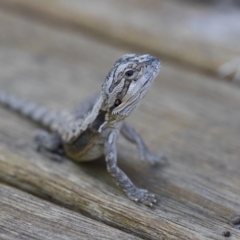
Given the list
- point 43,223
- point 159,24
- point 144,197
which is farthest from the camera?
point 159,24

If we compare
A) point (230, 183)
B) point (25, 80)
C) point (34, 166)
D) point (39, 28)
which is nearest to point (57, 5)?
point (39, 28)

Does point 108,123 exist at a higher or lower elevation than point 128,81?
lower

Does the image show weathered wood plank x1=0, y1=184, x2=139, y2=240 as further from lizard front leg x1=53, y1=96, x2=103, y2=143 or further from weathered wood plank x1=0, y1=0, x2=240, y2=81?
weathered wood plank x1=0, y1=0, x2=240, y2=81

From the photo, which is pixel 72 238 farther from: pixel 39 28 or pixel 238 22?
pixel 238 22

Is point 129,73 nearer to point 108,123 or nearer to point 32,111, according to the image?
point 108,123

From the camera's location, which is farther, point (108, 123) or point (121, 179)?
point (108, 123)

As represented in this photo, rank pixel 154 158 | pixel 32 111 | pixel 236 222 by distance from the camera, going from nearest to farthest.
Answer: pixel 236 222 → pixel 154 158 → pixel 32 111

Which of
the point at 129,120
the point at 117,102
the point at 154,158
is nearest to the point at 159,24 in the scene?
the point at 129,120
